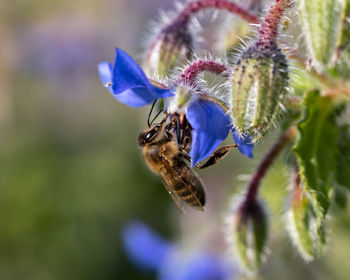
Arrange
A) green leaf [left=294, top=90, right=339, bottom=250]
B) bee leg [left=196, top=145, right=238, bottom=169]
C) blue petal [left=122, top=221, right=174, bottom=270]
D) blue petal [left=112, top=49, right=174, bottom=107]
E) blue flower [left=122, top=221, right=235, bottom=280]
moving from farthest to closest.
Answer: blue petal [left=122, top=221, right=174, bottom=270] → blue flower [left=122, top=221, right=235, bottom=280] → bee leg [left=196, top=145, right=238, bottom=169] → green leaf [left=294, top=90, right=339, bottom=250] → blue petal [left=112, top=49, right=174, bottom=107]

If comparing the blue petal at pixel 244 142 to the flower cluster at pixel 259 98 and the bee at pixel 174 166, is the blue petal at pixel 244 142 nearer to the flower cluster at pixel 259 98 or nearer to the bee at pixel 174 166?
the flower cluster at pixel 259 98

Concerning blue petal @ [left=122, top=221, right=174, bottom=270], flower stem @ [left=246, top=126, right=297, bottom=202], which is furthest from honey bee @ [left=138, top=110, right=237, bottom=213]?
blue petal @ [left=122, top=221, right=174, bottom=270]

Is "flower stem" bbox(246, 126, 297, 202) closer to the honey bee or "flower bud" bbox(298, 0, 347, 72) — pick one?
the honey bee

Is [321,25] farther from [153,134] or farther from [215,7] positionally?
[153,134]

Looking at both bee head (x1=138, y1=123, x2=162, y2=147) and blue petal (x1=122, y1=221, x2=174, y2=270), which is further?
blue petal (x1=122, y1=221, x2=174, y2=270)

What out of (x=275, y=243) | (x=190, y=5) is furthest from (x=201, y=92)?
(x=275, y=243)

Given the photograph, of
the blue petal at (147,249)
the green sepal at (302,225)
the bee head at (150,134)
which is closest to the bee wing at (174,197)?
the bee head at (150,134)

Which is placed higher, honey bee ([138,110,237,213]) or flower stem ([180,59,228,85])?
flower stem ([180,59,228,85])

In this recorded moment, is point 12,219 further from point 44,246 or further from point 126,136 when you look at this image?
point 126,136
